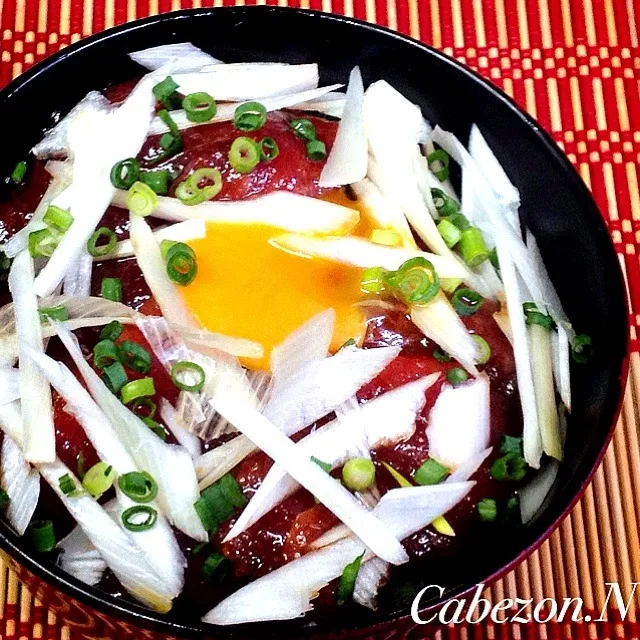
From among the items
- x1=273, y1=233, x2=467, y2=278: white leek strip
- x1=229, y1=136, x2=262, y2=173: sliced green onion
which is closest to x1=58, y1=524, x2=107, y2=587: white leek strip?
x1=273, y1=233, x2=467, y2=278: white leek strip

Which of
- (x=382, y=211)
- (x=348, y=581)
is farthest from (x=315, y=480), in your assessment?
(x=382, y=211)

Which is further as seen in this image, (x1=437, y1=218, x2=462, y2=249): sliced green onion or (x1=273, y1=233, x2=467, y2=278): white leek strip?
(x1=437, y1=218, x2=462, y2=249): sliced green onion

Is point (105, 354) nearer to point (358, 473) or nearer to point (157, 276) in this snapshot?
point (157, 276)

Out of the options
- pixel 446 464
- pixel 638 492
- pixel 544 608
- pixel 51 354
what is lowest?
pixel 544 608

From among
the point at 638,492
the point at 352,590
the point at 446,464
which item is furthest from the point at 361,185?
the point at 638,492

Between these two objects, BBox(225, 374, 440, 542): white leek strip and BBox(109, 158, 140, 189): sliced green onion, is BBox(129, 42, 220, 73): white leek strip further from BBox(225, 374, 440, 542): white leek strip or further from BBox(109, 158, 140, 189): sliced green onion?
BBox(225, 374, 440, 542): white leek strip

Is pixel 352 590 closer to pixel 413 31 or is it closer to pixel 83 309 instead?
pixel 83 309
